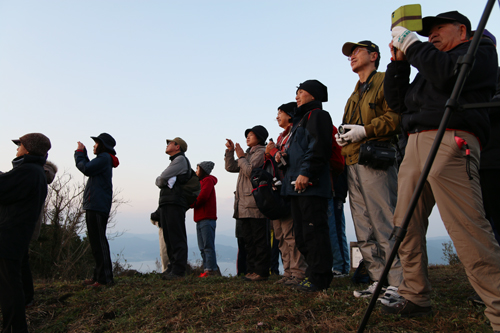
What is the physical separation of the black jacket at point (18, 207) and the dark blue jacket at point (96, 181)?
4.75ft

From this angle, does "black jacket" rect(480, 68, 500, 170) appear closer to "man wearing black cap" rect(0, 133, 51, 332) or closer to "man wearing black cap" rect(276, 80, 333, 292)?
"man wearing black cap" rect(276, 80, 333, 292)

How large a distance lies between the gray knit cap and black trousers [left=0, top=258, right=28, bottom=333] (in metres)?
4.30

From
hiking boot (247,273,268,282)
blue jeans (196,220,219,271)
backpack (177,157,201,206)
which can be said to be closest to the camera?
hiking boot (247,273,268,282)

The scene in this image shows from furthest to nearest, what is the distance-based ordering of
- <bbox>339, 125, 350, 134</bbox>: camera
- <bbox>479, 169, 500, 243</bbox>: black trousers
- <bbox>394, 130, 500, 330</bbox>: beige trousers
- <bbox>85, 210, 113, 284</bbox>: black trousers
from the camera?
1. <bbox>85, 210, 113, 284</bbox>: black trousers
2. <bbox>339, 125, 350, 134</bbox>: camera
3. <bbox>479, 169, 500, 243</bbox>: black trousers
4. <bbox>394, 130, 500, 330</bbox>: beige trousers

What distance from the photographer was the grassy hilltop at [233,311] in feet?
8.71

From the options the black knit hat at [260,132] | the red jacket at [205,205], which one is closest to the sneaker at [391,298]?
the black knit hat at [260,132]

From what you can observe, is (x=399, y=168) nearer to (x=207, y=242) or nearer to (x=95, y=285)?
(x=95, y=285)

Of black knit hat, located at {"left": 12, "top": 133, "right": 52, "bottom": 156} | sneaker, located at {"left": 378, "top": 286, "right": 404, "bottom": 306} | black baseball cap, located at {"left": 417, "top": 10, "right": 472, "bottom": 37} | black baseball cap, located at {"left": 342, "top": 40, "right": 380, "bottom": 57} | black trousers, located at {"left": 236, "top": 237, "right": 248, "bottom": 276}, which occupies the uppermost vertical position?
black baseball cap, located at {"left": 342, "top": 40, "right": 380, "bottom": 57}

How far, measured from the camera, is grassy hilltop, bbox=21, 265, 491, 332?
2656 millimetres

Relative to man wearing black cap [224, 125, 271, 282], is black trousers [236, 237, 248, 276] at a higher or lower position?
lower

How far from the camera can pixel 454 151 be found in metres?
2.43

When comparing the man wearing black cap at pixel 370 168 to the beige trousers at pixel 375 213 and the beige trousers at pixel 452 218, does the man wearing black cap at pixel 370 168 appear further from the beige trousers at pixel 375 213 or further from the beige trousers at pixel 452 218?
the beige trousers at pixel 452 218

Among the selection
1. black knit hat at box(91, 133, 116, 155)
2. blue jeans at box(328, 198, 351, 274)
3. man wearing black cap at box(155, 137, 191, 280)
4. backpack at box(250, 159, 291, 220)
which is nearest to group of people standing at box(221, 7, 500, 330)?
backpack at box(250, 159, 291, 220)

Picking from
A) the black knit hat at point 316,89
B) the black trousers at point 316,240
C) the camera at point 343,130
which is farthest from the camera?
the black knit hat at point 316,89
